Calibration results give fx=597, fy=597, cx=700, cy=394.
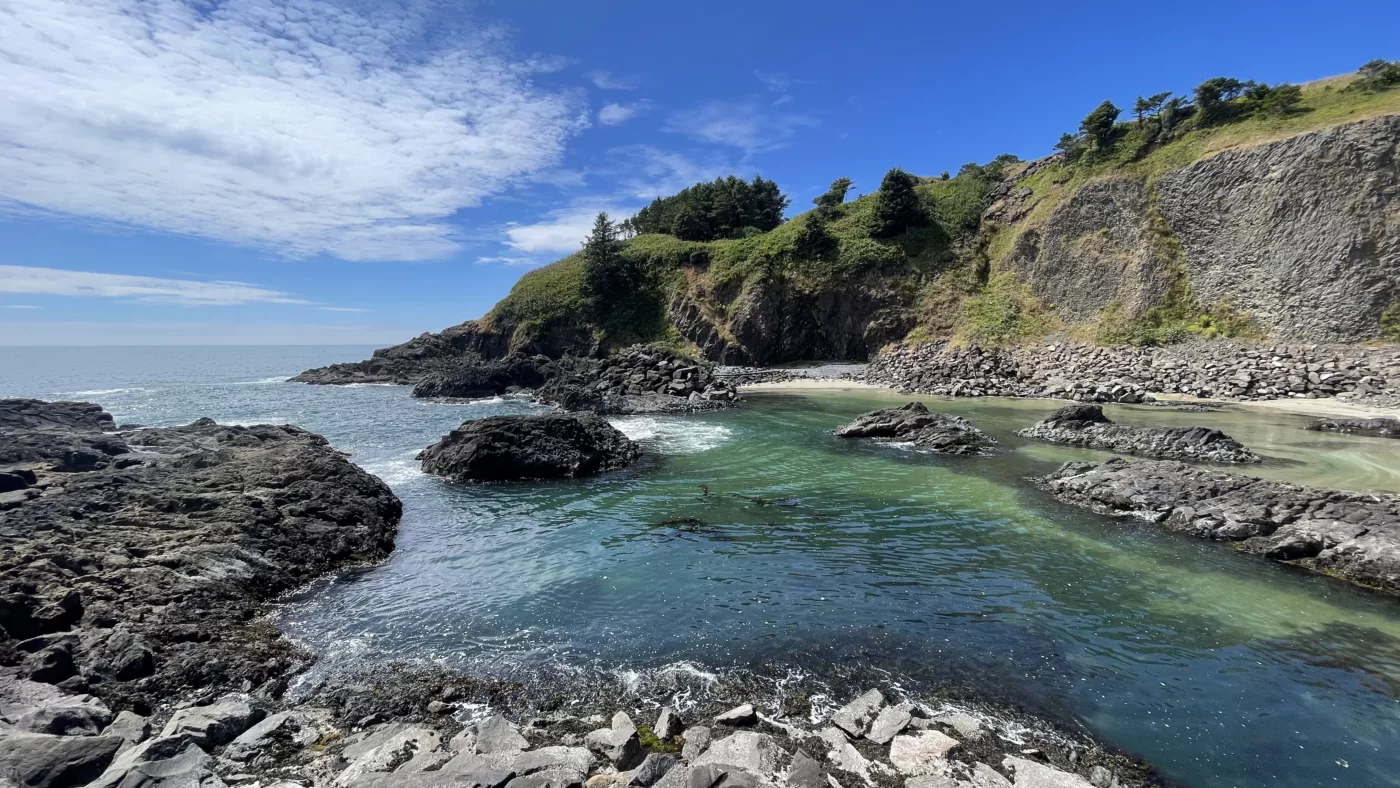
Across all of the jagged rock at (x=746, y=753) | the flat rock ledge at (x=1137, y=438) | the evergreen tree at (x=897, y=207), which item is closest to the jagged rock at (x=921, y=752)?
the jagged rock at (x=746, y=753)

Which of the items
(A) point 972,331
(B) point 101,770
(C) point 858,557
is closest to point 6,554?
(B) point 101,770

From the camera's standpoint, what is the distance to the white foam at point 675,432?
2853 cm

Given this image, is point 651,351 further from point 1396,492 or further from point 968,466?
point 1396,492

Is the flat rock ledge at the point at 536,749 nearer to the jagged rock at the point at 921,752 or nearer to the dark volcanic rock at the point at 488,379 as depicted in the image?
the jagged rock at the point at 921,752

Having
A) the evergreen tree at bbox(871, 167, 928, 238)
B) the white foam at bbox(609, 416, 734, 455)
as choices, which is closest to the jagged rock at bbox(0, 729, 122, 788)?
the white foam at bbox(609, 416, 734, 455)

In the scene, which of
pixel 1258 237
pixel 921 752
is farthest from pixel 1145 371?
pixel 921 752

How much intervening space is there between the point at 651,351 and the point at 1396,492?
44.6 meters

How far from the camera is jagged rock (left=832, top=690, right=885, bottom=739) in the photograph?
7.66 metres

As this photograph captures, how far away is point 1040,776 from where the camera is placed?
676 centimetres

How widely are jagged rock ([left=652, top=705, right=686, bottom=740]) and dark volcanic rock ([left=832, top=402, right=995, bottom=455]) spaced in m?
20.8

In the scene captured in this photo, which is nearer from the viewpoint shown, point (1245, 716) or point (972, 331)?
point (1245, 716)

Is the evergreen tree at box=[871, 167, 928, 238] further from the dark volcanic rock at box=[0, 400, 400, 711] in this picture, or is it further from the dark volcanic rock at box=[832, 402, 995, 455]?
the dark volcanic rock at box=[0, 400, 400, 711]

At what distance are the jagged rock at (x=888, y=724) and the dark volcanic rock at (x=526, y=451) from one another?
16.6 meters

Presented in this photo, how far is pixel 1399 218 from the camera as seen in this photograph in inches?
1505
